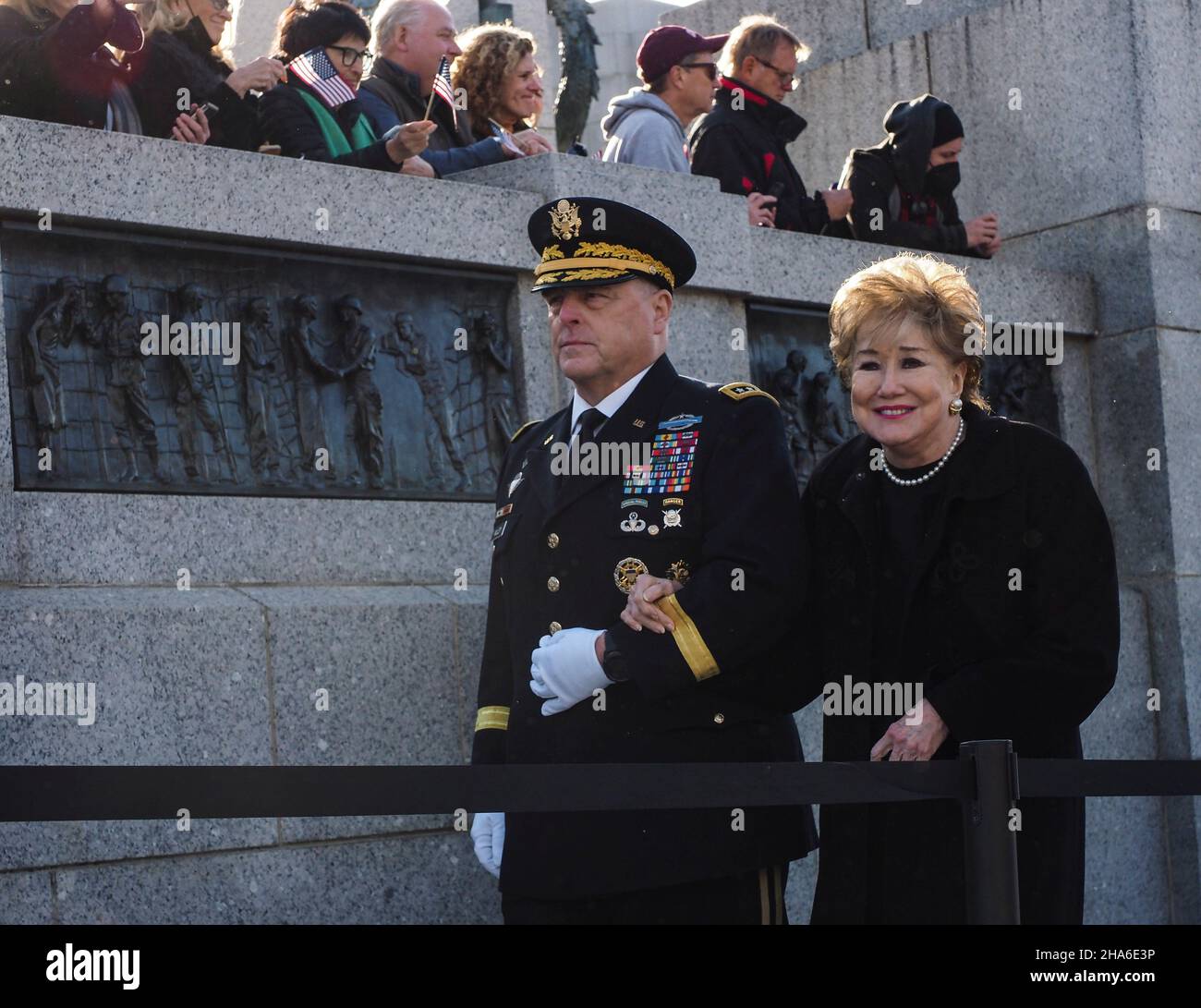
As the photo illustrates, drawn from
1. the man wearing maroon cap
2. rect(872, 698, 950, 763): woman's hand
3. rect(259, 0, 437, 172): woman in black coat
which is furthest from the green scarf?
rect(872, 698, 950, 763): woman's hand

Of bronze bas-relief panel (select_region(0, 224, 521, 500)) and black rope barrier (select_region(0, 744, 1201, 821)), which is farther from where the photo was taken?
bronze bas-relief panel (select_region(0, 224, 521, 500))

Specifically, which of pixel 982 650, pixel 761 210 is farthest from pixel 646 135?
pixel 982 650

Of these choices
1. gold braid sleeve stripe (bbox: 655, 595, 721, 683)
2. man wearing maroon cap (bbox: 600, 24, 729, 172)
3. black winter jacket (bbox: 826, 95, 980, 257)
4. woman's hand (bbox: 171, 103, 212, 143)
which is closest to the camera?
gold braid sleeve stripe (bbox: 655, 595, 721, 683)

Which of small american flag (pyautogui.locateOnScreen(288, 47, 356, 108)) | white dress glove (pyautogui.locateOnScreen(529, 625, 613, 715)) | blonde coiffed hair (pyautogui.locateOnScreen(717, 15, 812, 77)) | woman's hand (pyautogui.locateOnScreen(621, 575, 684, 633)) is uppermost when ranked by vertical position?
blonde coiffed hair (pyautogui.locateOnScreen(717, 15, 812, 77))

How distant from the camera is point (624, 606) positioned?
402 cm

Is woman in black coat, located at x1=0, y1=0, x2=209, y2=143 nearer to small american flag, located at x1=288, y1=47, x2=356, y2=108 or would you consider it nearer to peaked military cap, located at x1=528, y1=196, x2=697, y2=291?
small american flag, located at x1=288, y1=47, x2=356, y2=108

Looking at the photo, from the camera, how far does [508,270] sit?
6.48 m

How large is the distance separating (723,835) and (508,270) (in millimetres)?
2999

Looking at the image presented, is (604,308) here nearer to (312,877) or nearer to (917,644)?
(917,644)

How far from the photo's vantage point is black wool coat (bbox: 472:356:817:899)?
3.81 metres

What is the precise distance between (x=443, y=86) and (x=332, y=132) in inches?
30.9

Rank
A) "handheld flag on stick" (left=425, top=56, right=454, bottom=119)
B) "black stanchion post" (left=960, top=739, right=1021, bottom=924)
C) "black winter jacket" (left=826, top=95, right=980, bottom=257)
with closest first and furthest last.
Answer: "black stanchion post" (left=960, top=739, right=1021, bottom=924) < "handheld flag on stick" (left=425, top=56, right=454, bottom=119) < "black winter jacket" (left=826, top=95, right=980, bottom=257)

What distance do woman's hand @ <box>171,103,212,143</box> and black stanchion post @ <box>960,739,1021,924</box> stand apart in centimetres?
359
